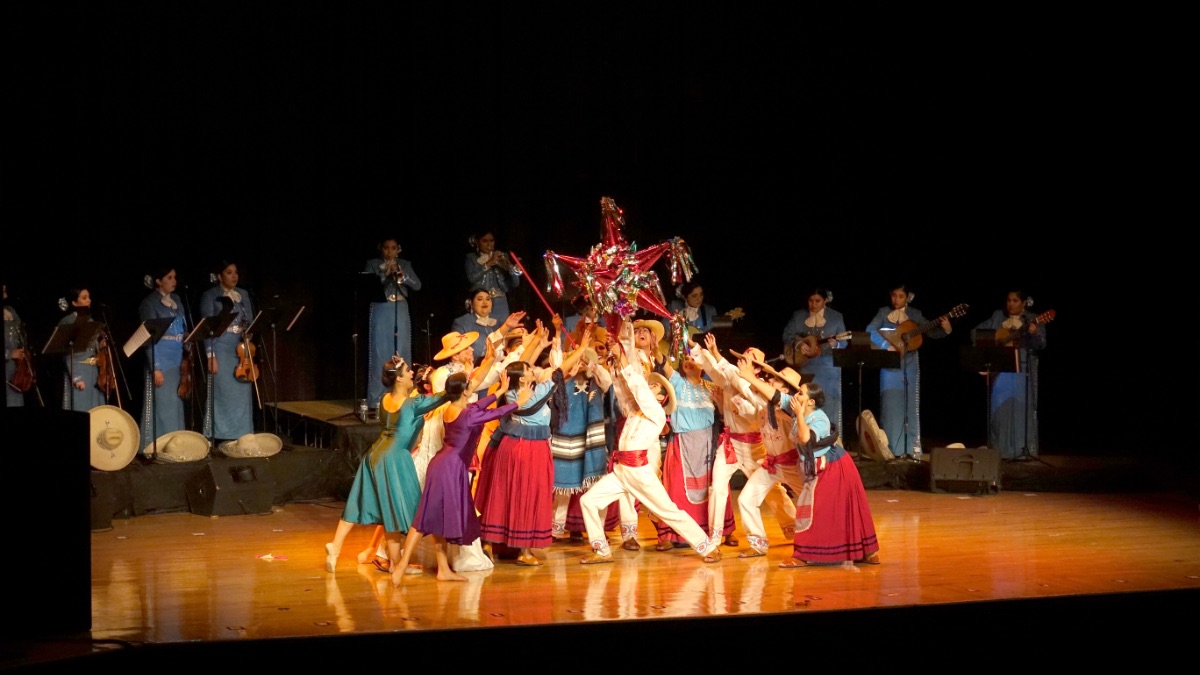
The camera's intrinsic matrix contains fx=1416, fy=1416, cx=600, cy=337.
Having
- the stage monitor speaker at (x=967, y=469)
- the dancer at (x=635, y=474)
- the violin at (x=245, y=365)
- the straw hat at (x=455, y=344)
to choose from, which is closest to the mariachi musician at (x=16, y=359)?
the violin at (x=245, y=365)

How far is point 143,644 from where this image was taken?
543 cm

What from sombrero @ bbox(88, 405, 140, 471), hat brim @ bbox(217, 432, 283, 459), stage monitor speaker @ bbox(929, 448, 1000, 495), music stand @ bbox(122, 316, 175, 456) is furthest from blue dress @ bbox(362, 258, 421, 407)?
stage monitor speaker @ bbox(929, 448, 1000, 495)

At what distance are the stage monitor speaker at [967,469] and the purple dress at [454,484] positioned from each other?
15.5 feet

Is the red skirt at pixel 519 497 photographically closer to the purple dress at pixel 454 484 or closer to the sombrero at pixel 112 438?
the purple dress at pixel 454 484

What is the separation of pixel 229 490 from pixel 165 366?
141 centimetres

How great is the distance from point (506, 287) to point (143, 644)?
22.2 feet

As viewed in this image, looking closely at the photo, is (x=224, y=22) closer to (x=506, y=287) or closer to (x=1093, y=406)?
(x=506, y=287)

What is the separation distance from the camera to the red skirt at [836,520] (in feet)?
26.6

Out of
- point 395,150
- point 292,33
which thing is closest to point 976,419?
point 395,150

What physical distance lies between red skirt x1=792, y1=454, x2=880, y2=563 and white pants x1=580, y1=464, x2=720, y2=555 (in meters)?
0.63

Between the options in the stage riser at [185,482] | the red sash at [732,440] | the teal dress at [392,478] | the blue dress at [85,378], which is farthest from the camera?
the blue dress at [85,378]

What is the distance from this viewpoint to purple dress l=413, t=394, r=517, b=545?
7609mm

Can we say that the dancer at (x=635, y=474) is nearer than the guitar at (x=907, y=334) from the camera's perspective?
Yes

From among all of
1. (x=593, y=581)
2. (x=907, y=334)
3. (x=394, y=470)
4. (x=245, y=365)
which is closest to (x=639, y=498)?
(x=593, y=581)
